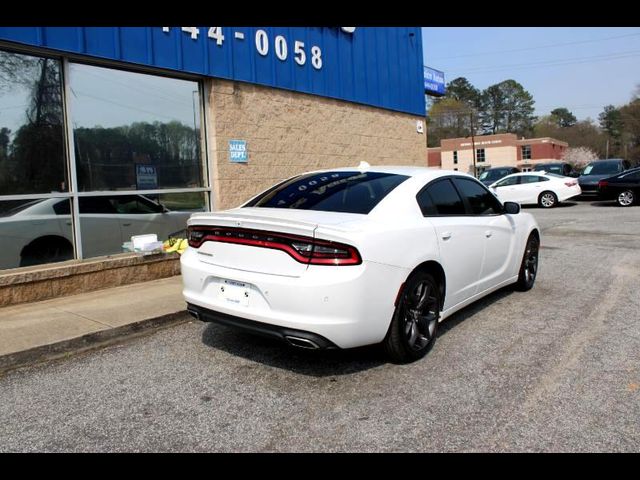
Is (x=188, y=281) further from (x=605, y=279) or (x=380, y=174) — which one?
(x=605, y=279)

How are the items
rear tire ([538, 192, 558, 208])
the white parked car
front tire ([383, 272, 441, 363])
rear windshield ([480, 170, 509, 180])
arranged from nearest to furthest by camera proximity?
1. front tire ([383, 272, 441, 363])
2. the white parked car
3. rear tire ([538, 192, 558, 208])
4. rear windshield ([480, 170, 509, 180])

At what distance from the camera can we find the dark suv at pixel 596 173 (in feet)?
67.9

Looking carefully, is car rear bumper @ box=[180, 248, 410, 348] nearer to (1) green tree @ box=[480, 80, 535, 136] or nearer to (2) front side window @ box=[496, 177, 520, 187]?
(2) front side window @ box=[496, 177, 520, 187]

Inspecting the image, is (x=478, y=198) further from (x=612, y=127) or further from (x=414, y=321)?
Answer: (x=612, y=127)

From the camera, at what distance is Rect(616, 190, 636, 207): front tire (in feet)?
59.6

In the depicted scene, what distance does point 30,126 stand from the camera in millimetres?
6266

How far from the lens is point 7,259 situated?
6074 millimetres

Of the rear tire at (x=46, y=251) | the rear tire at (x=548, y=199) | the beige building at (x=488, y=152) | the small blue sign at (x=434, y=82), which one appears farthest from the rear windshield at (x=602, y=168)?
the beige building at (x=488, y=152)

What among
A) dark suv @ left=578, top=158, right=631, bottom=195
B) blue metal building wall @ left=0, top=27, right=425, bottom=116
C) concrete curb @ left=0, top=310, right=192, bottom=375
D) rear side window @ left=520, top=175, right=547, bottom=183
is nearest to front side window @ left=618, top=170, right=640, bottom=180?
dark suv @ left=578, top=158, right=631, bottom=195

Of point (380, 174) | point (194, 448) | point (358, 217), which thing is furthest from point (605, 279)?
point (194, 448)

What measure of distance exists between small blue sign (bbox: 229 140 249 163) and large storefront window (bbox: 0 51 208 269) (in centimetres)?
53

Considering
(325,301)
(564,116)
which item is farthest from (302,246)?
(564,116)

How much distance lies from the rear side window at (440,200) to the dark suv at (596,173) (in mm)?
18461

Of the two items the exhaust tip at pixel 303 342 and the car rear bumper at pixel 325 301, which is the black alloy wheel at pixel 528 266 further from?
the exhaust tip at pixel 303 342
